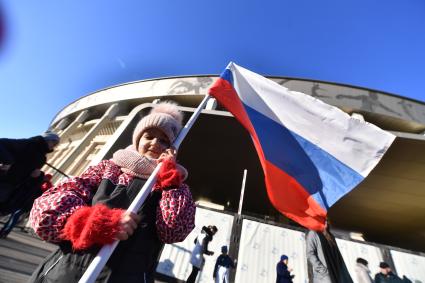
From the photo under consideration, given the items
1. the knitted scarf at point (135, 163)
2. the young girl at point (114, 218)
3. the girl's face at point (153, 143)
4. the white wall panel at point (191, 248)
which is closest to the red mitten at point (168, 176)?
the young girl at point (114, 218)

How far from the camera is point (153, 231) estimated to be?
1.29 m

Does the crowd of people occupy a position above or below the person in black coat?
below

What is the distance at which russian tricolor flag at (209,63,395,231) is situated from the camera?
2.26m

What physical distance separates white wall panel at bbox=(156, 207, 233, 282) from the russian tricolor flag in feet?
14.8

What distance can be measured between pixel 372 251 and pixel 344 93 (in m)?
12.1

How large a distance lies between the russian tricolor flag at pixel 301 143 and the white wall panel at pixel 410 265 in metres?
6.02

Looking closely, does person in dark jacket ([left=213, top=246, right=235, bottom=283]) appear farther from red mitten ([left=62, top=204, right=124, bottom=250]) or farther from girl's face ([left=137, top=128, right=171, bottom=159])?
red mitten ([left=62, top=204, right=124, bottom=250])

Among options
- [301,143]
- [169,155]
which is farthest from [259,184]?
[169,155]

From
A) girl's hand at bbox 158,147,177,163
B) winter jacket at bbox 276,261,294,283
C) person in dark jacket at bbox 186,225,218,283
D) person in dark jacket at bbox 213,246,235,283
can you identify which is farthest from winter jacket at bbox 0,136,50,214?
winter jacket at bbox 276,261,294,283

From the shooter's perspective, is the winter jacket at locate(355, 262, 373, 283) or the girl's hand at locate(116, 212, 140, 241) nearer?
the girl's hand at locate(116, 212, 140, 241)

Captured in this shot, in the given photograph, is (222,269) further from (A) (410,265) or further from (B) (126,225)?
(A) (410,265)

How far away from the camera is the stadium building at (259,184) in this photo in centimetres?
629

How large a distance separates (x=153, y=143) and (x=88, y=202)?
56cm

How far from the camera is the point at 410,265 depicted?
6262mm
